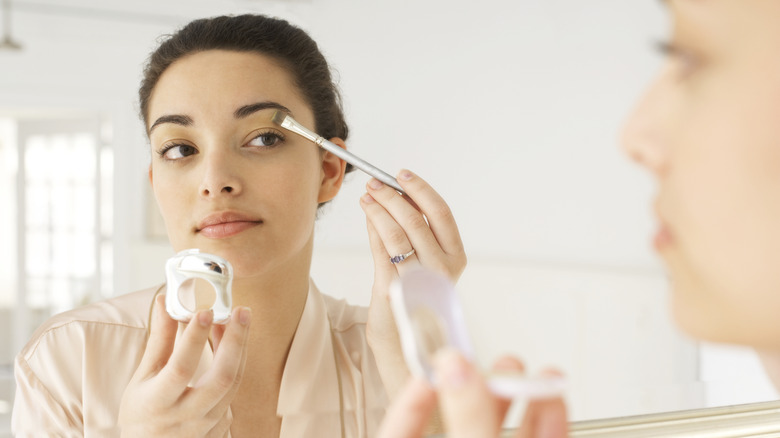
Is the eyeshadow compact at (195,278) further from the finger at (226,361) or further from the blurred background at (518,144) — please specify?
the blurred background at (518,144)

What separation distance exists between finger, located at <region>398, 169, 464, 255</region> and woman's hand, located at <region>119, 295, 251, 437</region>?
0.09 metres

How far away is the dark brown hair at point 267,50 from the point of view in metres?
0.38

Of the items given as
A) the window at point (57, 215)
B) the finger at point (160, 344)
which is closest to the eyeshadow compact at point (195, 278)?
the finger at point (160, 344)

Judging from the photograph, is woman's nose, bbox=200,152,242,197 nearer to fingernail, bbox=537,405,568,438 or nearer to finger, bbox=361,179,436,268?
finger, bbox=361,179,436,268

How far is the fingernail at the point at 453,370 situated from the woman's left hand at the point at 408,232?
0.18m

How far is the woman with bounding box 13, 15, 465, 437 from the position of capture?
12.5 inches

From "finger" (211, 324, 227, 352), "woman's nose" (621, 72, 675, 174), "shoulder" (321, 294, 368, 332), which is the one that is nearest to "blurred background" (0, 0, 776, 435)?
"shoulder" (321, 294, 368, 332)

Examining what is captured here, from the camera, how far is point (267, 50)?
0.39 metres

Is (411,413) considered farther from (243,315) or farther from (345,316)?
(345,316)

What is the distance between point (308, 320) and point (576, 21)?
111 centimetres

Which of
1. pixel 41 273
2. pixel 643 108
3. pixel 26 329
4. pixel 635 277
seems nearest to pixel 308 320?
pixel 643 108

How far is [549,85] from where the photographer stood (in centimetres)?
143

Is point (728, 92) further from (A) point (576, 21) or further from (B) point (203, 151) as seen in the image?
(A) point (576, 21)

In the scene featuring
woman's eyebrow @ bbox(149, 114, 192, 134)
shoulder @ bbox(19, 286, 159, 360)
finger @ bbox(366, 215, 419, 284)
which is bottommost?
shoulder @ bbox(19, 286, 159, 360)
